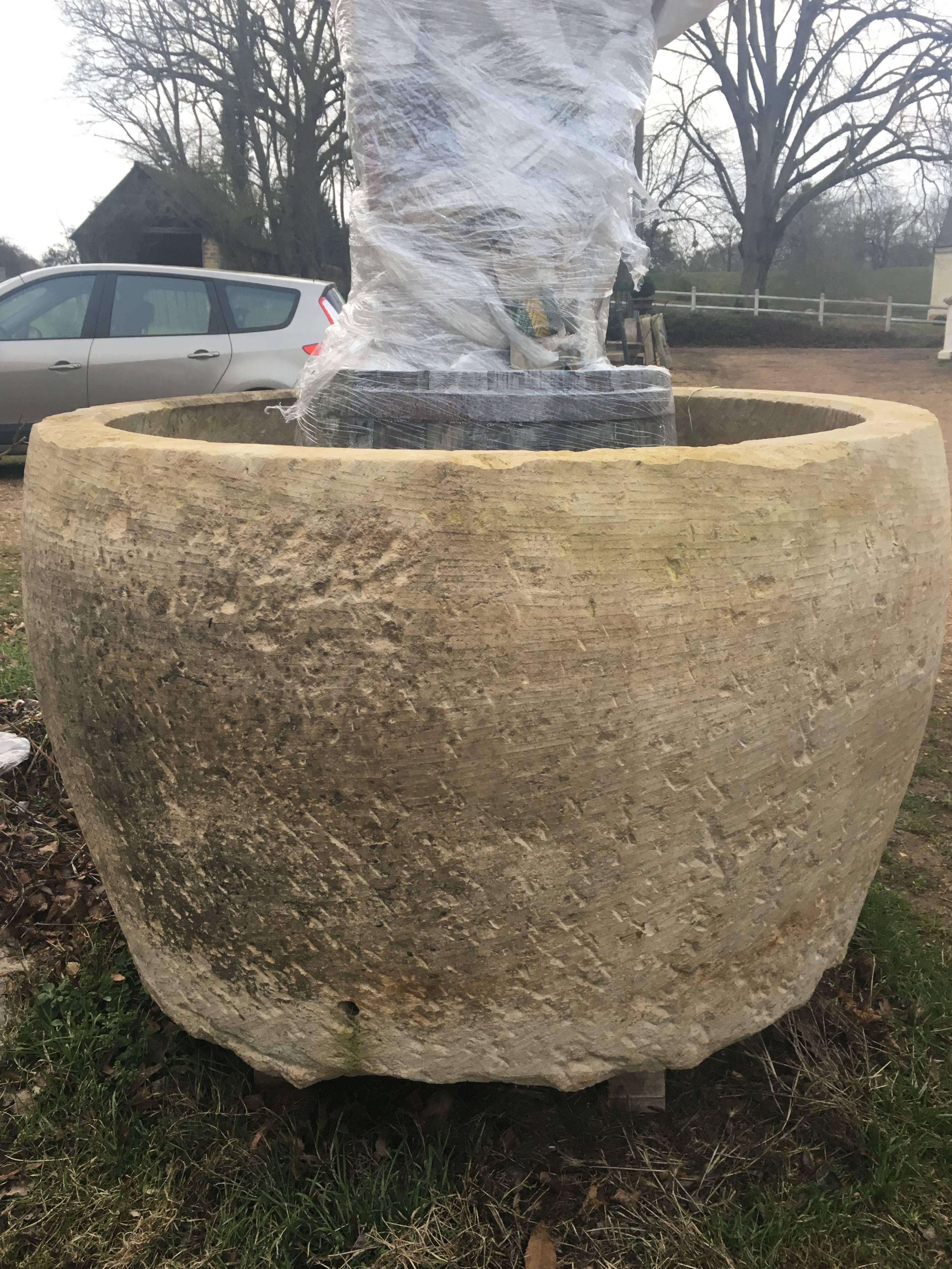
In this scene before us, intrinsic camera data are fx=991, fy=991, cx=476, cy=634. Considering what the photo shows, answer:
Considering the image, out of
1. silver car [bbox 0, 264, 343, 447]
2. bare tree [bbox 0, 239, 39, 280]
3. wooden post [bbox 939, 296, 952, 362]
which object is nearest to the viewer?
silver car [bbox 0, 264, 343, 447]

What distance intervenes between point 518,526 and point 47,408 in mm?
6628

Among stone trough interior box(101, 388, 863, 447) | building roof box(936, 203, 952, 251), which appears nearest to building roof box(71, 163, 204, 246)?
building roof box(936, 203, 952, 251)

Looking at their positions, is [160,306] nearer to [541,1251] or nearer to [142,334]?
[142,334]

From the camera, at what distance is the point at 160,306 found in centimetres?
715

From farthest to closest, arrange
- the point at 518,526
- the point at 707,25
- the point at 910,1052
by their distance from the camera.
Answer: the point at 707,25
the point at 910,1052
the point at 518,526

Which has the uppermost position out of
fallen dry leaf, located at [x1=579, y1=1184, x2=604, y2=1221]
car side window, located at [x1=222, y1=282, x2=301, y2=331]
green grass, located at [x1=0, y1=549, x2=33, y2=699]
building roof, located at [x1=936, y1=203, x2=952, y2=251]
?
building roof, located at [x1=936, y1=203, x2=952, y2=251]

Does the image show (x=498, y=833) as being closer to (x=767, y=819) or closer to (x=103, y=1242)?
(x=767, y=819)

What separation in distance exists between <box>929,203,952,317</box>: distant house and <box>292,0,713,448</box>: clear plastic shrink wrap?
79.6 feet

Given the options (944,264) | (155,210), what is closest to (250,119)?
(155,210)

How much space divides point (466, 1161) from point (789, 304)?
954 inches

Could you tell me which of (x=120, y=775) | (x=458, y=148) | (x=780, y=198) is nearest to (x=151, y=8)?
(x=780, y=198)

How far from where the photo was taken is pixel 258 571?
133 centimetres

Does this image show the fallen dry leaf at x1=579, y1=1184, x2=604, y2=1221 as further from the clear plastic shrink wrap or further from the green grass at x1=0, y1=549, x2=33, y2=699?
the green grass at x1=0, y1=549, x2=33, y2=699

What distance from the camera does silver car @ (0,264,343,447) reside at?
22.8ft
